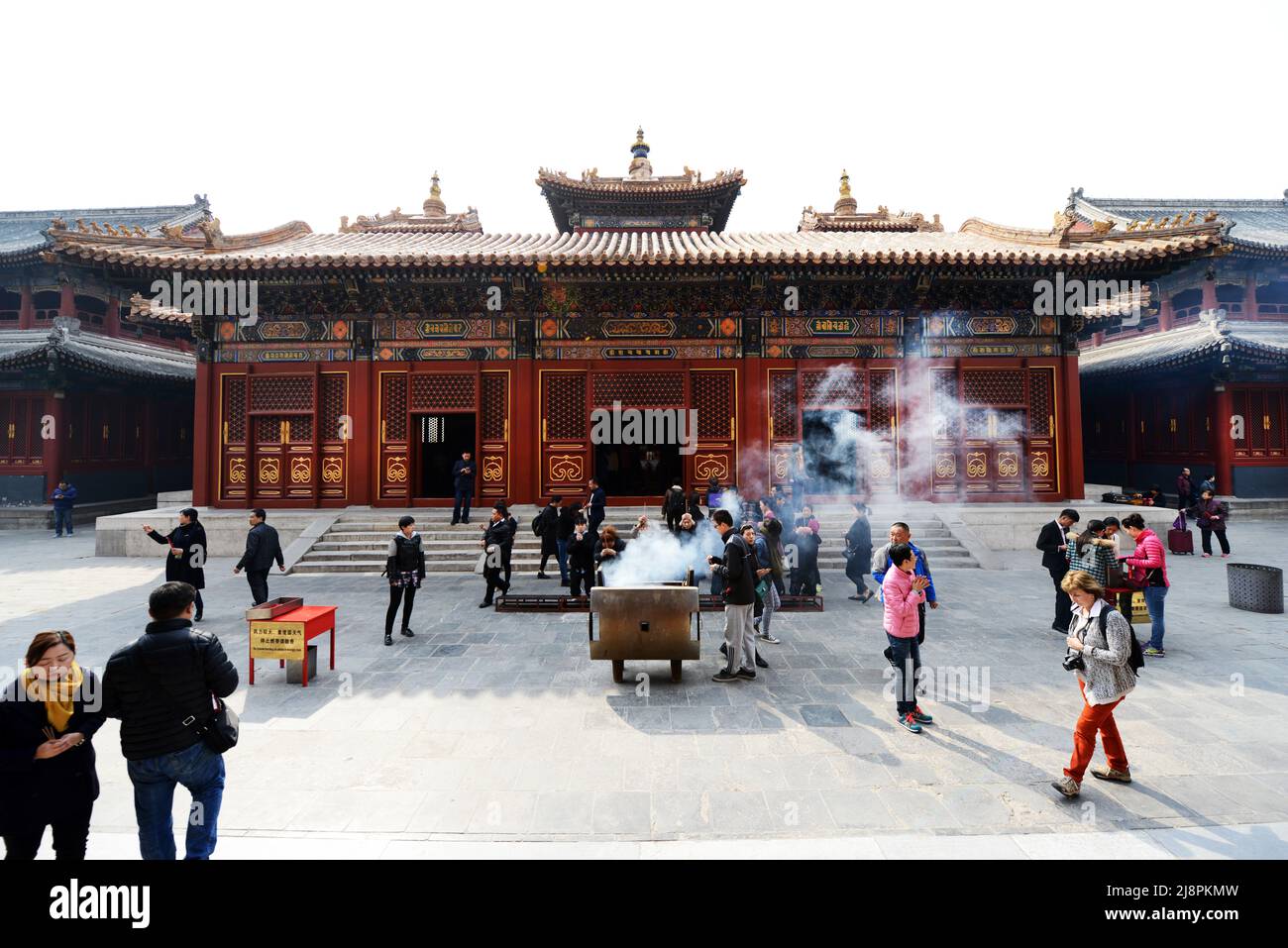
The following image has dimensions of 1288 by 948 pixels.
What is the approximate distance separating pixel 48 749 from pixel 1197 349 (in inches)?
937

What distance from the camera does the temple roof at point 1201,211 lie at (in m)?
22.3

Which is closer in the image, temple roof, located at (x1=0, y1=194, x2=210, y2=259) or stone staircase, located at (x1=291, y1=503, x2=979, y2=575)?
stone staircase, located at (x1=291, y1=503, x2=979, y2=575)

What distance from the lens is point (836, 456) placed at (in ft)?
46.3

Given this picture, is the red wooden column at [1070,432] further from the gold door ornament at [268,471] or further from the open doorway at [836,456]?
the gold door ornament at [268,471]

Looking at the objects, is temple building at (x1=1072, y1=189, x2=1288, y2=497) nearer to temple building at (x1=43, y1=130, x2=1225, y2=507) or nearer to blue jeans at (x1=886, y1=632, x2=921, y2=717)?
temple building at (x1=43, y1=130, x2=1225, y2=507)

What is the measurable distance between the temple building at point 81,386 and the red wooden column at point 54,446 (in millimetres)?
30

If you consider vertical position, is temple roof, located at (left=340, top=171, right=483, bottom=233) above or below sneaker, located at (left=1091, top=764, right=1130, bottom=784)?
above

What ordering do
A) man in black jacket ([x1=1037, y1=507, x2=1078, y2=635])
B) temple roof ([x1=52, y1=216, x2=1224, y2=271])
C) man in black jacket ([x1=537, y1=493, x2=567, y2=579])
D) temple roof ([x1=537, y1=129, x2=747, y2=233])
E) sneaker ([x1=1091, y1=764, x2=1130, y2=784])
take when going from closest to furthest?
sneaker ([x1=1091, y1=764, x2=1130, y2=784]) → man in black jacket ([x1=1037, y1=507, x2=1078, y2=635]) → man in black jacket ([x1=537, y1=493, x2=567, y2=579]) → temple roof ([x1=52, y1=216, x2=1224, y2=271]) → temple roof ([x1=537, y1=129, x2=747, y2=233])

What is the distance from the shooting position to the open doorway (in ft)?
45.5

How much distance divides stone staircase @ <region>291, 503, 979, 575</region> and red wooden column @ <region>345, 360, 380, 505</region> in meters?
0.62

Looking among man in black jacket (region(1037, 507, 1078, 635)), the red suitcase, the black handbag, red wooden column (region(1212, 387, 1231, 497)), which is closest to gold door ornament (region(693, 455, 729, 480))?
man in black jacket (region(1037, 507, 1078, 635))

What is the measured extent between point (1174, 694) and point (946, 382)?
9718 mm

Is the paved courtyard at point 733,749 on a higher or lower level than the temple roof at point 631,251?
lower

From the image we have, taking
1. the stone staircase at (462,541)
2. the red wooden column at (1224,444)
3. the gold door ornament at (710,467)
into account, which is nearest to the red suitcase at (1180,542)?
the stone staircase at (462,541)
